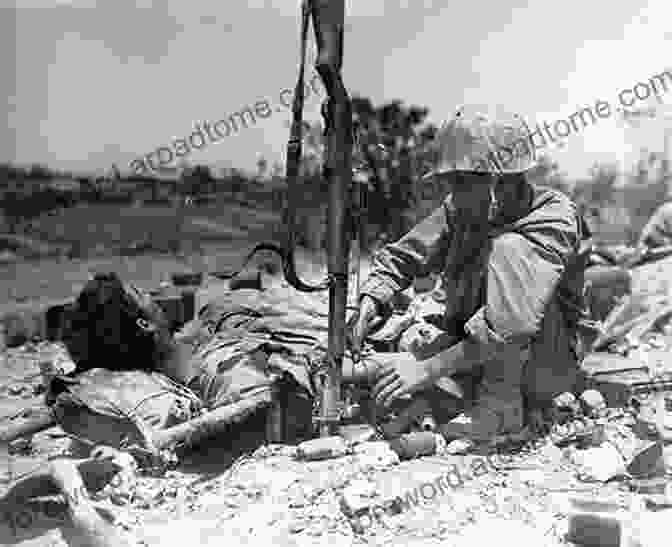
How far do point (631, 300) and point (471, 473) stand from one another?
180 inches

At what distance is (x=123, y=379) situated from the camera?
3.70 meters

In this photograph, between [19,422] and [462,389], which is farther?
[19,422]

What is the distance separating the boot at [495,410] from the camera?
127 inches

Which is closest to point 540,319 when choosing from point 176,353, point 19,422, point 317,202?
point 176,353

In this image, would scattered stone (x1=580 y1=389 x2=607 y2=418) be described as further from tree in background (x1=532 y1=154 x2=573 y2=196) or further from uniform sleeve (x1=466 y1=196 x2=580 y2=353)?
tree in background (x1=532 y1=154 x2=573 y2=196)

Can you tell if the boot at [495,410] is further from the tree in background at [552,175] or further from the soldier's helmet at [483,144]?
the tree in background at [552,175]

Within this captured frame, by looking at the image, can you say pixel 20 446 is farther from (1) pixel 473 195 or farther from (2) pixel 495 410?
(1) pixel 473 195

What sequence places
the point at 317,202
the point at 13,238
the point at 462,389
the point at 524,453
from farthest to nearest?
1. the point at 317,202
2. the point at 13,238
3. the point at 462,389
4. the point at 524,453

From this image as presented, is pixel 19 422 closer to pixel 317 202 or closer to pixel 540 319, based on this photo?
pixel 540 319

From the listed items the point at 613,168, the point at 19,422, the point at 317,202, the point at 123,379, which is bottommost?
the point at 19,422

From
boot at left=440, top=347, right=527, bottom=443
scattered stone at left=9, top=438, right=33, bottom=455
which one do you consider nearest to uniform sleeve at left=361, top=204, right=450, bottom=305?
boot at left=440, top=347, right=527, bottom=443

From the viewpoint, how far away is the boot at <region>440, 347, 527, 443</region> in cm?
322

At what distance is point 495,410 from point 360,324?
78 cm

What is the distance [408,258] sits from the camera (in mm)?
3654
